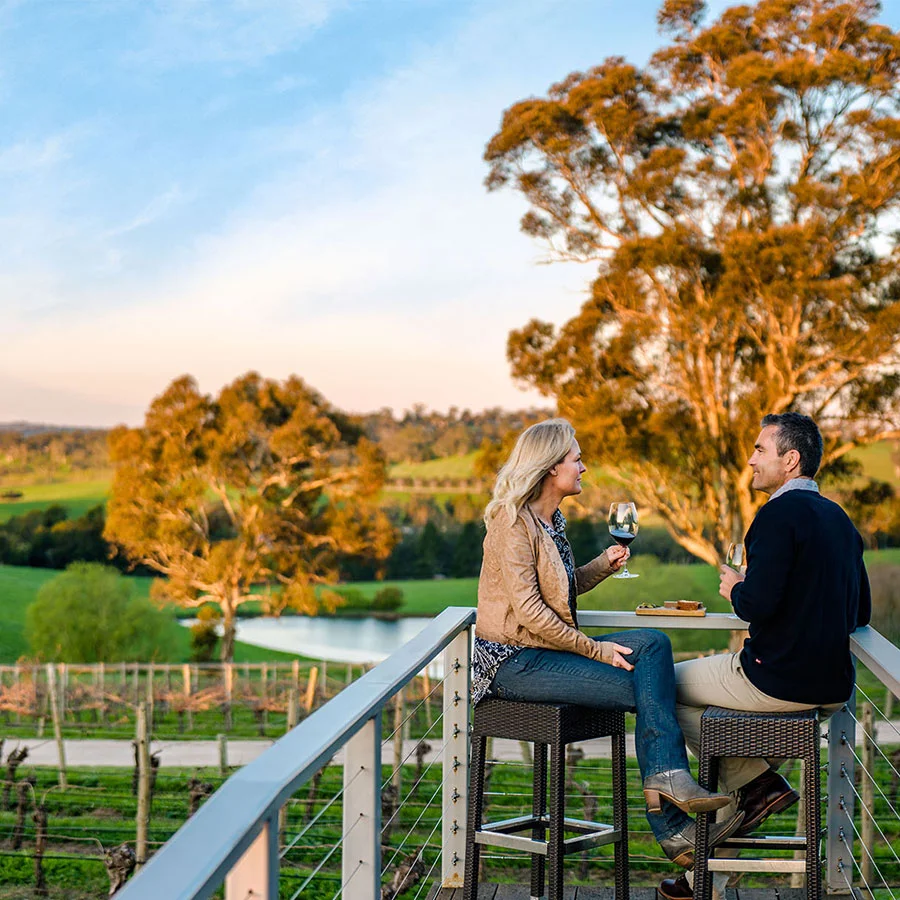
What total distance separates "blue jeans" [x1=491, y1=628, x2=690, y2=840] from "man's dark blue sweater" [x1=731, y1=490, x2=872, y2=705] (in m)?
0.22

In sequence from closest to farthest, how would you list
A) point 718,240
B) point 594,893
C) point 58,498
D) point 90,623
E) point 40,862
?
point 594,893 → point 40,862 → point 718,240 → point 90,623 → point 58,498

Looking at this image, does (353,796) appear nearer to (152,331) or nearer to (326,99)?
(326,99)

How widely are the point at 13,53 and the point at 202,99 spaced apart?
12.0 feet

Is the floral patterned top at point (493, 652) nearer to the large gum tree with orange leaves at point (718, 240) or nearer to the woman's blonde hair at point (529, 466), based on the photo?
the woman's blonde hair at point (529, 466)

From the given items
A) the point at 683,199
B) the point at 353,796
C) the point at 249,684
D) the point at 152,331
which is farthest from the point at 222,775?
the point at 152,331

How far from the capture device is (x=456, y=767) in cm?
337

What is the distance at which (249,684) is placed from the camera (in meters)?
20.9

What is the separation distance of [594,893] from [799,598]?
1.26 metres

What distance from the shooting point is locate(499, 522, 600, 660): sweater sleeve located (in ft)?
9.12

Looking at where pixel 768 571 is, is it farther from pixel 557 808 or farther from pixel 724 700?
pixel 557 808

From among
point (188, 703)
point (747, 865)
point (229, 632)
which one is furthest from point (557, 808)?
point (229, 632)

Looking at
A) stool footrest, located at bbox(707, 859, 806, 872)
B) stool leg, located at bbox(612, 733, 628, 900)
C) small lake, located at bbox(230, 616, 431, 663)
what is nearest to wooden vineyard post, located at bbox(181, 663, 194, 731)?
small lake, located at bbox(230, 616, 431, 663)

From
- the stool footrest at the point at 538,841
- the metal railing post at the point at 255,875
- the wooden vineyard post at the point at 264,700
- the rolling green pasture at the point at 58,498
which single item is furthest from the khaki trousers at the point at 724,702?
the rolling green pasture at the point at 58,498

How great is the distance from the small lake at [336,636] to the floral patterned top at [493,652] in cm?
2780
